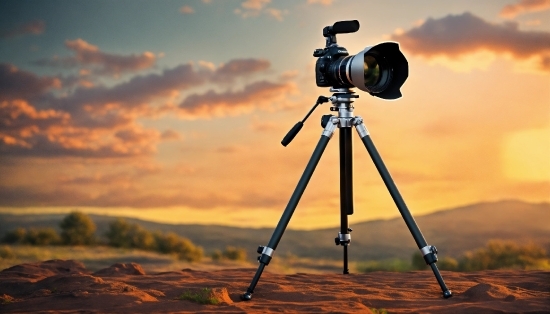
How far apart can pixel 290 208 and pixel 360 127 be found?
3.25ft

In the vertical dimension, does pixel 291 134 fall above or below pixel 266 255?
above

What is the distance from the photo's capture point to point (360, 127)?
236 inches

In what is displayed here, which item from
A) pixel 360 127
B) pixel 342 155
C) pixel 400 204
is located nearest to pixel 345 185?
pixel 342 155

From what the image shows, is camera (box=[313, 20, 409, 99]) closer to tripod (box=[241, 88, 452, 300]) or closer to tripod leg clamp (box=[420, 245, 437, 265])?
tripod (box=[241, 88, 452, 300])

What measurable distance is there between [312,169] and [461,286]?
2.29 meters

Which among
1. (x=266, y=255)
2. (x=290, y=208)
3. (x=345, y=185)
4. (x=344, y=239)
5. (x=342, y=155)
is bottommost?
(x=266, y=255)

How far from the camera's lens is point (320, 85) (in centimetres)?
629

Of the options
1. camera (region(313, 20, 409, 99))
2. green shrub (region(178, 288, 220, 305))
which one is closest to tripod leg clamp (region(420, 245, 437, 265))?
camera (region(313, 20, 409, 99))

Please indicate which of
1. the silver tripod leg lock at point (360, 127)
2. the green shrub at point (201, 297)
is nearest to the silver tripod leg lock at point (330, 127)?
the silver tripod leg lock at point (360, 127)

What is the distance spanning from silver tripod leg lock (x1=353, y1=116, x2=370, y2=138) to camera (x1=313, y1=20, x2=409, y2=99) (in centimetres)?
27

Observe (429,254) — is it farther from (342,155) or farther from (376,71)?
(376,71)

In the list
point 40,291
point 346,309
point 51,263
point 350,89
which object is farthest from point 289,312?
point 51,263

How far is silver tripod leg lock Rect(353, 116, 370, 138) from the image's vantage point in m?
5.93

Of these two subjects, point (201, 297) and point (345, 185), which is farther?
point (345, 185)
